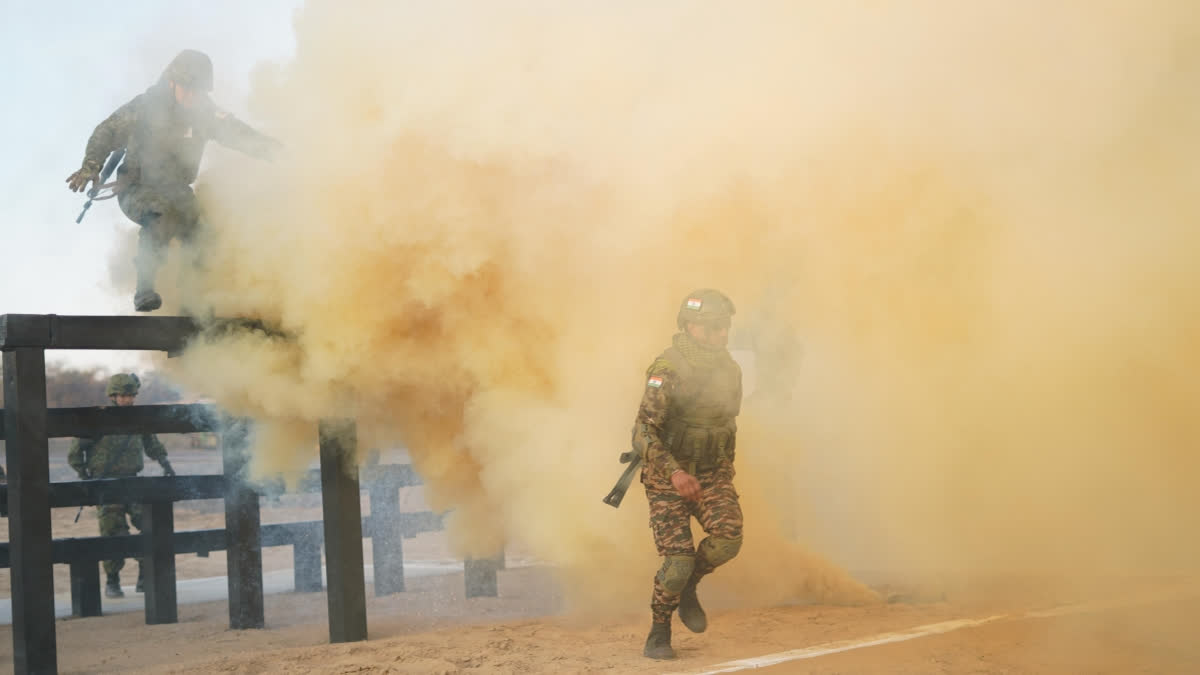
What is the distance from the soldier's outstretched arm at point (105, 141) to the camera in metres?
7.38

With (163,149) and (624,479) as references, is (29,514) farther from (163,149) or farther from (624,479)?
(624,479)

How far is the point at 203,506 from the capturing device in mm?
26516

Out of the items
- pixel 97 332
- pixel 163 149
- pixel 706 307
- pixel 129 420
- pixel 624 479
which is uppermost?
pixel 163 149

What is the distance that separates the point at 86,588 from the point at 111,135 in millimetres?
4670

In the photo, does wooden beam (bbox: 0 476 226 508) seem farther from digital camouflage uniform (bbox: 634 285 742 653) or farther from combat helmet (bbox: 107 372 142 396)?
digital camouflage uniform (bbox: 634 285 742 653)

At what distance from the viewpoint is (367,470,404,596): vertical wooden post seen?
431 inches

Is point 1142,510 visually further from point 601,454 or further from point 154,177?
point 154,177

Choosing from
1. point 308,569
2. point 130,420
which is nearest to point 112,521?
point 308,569

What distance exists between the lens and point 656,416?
21.5ft

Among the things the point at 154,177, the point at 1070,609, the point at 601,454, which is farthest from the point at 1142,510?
the point at 154,177

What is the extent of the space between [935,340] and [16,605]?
23.4ft

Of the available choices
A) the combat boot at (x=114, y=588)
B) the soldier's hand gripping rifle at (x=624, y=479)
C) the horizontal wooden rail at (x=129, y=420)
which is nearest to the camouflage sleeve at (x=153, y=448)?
the combat boot at (x=114, y=588)

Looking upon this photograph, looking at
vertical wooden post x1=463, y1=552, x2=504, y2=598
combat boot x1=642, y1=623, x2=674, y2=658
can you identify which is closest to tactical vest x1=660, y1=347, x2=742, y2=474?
combat boot x1=642, y1=623, x2=674, y2=658

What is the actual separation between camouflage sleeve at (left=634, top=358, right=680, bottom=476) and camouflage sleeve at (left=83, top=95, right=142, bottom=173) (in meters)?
3.91
